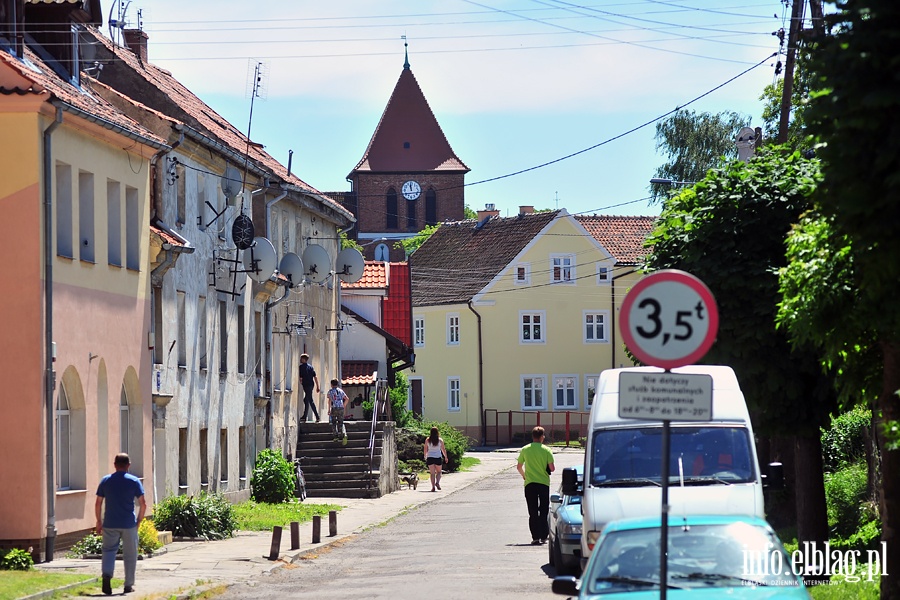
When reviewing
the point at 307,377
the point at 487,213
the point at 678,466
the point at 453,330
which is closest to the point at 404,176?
the point at 487,213

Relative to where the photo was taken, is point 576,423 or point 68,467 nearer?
point 68,467

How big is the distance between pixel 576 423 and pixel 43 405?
53.7 metres

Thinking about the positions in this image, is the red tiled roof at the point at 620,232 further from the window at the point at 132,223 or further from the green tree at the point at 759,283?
the green tree at the point at 759,283

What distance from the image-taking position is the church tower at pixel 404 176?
388 feet

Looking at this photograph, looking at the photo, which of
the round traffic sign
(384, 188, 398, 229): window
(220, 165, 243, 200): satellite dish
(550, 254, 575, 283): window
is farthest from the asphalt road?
(384, 188, 398, 229): window

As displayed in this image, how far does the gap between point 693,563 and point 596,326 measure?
66826 mm

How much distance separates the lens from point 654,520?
1030cm

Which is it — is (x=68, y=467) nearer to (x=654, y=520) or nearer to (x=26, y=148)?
(x=26, y=148)

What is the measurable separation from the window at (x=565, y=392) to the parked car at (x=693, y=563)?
64948mm

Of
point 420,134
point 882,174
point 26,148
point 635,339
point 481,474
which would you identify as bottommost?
point 481,474

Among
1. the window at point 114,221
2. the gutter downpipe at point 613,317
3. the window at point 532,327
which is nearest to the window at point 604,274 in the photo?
the gutter downpipe at point 613,317

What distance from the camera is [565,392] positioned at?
75188 mm

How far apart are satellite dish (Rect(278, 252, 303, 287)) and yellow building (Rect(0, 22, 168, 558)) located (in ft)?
38.7

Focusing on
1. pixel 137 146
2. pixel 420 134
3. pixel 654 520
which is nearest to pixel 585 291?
pixel 420 134
